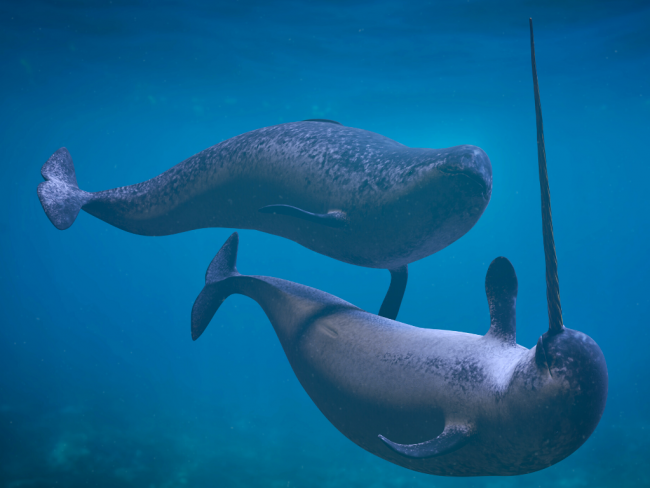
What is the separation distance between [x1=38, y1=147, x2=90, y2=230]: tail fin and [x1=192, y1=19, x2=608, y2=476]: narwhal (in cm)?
143

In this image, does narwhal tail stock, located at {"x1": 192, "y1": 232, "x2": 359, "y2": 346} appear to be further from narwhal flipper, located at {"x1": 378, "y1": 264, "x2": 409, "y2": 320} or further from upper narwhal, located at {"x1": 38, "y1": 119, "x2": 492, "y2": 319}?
upper narwhal, located at {"x1": 38, "y1": 119, "x2": 492, "y2": 319}

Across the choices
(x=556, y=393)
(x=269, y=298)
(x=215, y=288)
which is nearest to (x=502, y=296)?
(x=556, y=393)

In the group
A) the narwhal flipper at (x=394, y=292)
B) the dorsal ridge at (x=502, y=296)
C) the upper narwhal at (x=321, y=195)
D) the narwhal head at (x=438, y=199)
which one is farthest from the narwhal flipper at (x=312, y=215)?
the dorsal ridge at (x=502, y=296)

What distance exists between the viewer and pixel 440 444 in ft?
7.39

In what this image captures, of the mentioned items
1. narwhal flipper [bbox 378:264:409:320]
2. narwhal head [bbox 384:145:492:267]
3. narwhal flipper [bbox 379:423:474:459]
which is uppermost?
narwhal head [bbox 384:145:492:267]

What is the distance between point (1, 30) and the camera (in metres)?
12.2

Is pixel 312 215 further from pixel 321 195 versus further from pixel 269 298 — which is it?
pixel 269 298

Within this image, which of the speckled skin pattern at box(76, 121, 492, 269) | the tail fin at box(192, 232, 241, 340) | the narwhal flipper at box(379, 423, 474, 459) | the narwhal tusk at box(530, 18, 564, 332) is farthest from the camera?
the tail fin at box(192, 232, 241, 340)

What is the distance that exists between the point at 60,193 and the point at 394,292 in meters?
3.33

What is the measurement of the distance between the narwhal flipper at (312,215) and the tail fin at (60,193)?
206cm

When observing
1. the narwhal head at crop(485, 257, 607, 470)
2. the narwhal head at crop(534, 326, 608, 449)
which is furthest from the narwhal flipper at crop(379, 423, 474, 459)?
the narwhal head at crop(534, 326, 608, 449)

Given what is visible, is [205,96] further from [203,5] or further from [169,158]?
[169,158]

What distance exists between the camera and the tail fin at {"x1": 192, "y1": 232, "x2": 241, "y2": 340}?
12.4 feet

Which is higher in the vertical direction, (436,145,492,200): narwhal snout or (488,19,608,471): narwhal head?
(436,145,492,200): narwhal snout
